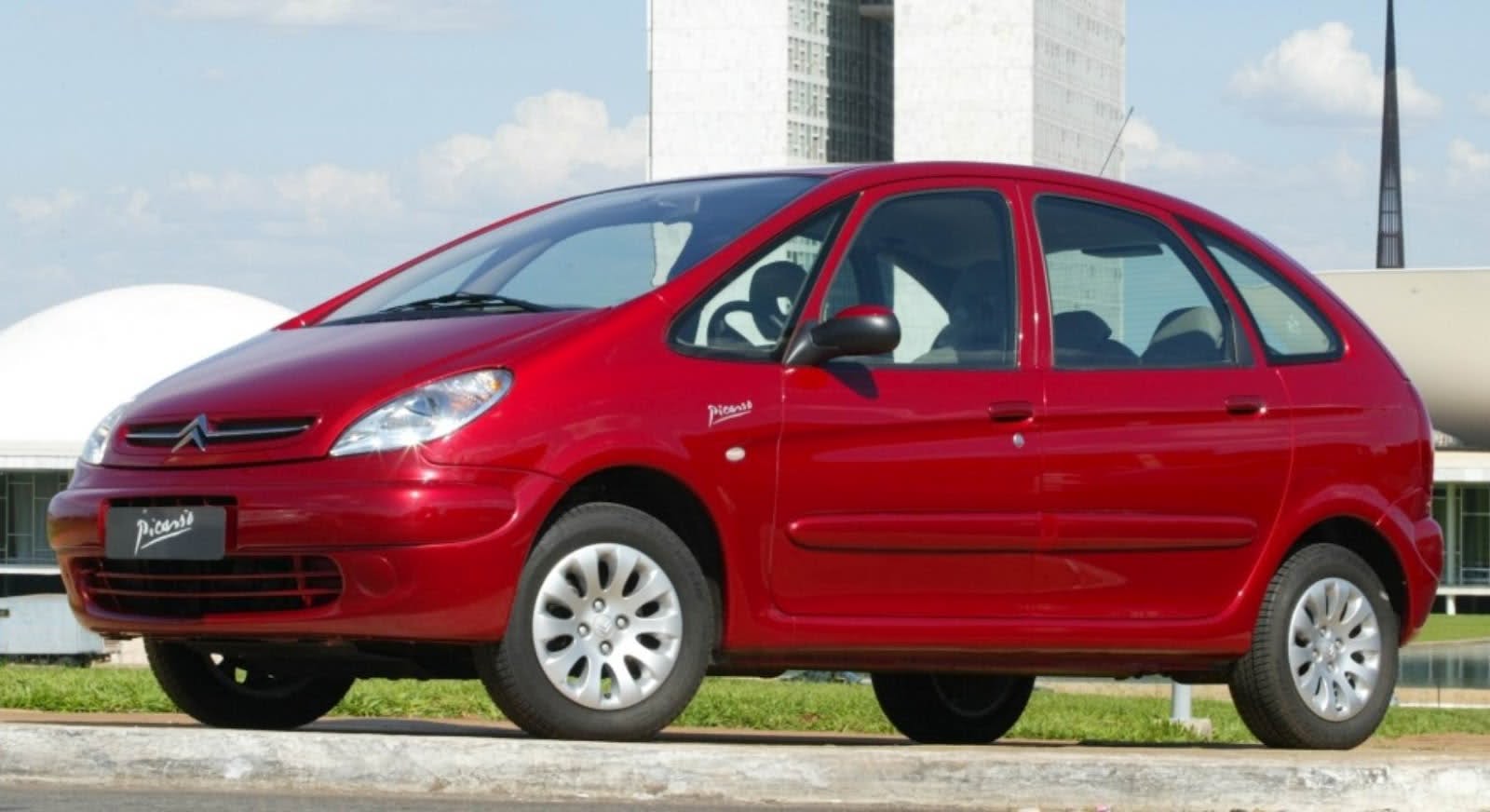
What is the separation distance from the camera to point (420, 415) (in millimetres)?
6598

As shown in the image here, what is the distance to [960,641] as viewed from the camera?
7426mm

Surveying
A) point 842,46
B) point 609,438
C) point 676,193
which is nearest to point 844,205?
point 676,193

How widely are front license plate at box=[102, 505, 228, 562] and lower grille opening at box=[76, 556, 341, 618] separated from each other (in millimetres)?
55

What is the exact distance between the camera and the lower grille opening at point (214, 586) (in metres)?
6.63

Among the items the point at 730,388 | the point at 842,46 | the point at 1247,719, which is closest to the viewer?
the point at 730,388

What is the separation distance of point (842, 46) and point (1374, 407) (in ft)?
455

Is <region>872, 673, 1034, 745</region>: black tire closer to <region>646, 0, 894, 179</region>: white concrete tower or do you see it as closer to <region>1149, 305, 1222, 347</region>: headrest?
<region>1149, 305, 1222, 347</region>: headrest

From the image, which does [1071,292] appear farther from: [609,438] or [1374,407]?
[609,438]

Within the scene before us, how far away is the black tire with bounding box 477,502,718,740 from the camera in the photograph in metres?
6.65

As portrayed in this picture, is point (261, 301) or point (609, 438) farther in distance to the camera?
point (261, 301)

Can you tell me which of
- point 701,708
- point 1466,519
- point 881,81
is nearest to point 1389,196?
point 881,81

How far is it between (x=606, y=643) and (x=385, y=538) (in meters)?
0.65

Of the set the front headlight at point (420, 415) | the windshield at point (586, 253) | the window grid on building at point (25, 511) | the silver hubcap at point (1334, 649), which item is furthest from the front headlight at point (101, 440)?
the window grid on building at point (25, 511)

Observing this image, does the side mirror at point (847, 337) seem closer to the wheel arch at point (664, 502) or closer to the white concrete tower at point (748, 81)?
the wheel arch at point (664, 502)
